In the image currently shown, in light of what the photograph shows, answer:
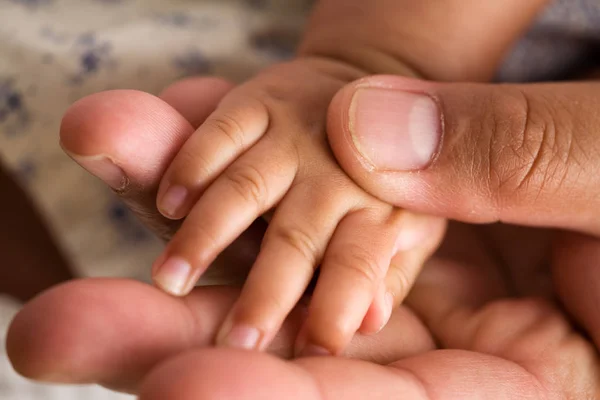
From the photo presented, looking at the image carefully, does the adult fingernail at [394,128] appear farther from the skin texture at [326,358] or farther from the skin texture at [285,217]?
the skin texture at [326,358]

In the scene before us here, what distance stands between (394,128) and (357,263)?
0.15 metres

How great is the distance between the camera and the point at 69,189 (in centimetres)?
87

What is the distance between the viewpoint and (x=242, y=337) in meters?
0.43

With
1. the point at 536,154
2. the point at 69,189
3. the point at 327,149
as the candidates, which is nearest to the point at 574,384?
the point at 536,154

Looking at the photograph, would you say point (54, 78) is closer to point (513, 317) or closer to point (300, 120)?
point (300, 120)

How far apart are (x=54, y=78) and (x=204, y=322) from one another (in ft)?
1.92

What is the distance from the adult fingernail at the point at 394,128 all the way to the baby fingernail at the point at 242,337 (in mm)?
208

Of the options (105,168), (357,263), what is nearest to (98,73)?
(105,168)

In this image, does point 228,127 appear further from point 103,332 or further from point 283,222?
point 103,332

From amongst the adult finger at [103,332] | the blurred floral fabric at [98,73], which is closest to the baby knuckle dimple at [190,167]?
the adult finger at [103,332]

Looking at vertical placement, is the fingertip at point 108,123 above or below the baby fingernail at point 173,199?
above

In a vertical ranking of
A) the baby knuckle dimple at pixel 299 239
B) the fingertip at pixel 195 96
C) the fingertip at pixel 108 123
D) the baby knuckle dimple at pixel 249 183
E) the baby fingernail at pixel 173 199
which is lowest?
the baby knuckle dimple at pixel 299 239

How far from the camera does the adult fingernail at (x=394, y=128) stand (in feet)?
1.82

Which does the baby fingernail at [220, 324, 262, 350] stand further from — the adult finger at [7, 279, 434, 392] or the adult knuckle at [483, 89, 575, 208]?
the adult knuckle at [483, 89, 575, 208]
